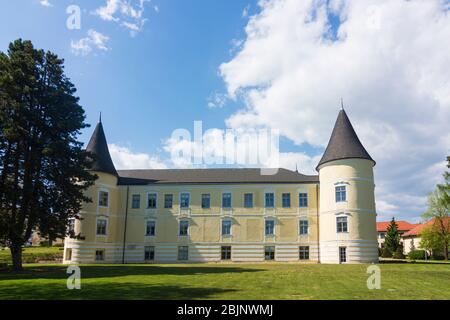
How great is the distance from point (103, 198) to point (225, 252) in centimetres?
1350

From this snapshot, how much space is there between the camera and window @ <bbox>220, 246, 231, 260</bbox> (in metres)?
40.5

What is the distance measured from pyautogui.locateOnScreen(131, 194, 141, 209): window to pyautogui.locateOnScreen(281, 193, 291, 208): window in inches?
594

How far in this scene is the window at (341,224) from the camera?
120 feet

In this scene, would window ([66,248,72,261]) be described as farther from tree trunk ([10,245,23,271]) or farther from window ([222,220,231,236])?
window ([222,220,231,236])

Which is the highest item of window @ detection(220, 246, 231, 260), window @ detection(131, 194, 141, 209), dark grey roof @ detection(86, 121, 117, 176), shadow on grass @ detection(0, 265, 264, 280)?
dark grey roof @ detection(86, 121, 117, 176)

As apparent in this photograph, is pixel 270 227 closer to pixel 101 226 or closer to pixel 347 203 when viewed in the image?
pixel 347 203

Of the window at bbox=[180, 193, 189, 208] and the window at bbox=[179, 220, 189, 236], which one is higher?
the window at bbox=[180, 193, 189, 208]

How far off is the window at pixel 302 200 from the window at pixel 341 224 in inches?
172

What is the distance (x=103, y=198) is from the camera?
4084cm

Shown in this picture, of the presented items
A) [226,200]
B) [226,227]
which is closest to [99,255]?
[226,227]

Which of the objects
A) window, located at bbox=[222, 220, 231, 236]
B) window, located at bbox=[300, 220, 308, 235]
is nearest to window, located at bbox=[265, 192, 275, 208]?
window, located at bbox=[300, 220, 308, 235]

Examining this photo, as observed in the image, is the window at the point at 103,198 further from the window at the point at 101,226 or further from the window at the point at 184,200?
the window at the point at 184,200

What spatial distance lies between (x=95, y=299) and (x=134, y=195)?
3113cm

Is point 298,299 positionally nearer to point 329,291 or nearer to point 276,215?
point 329,291
